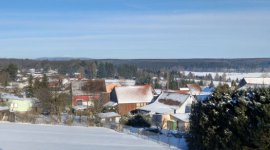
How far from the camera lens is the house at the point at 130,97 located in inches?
1689

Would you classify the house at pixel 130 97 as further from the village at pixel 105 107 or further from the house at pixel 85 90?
the house at pixel 85 90

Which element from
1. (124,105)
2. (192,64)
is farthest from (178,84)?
(192,64)

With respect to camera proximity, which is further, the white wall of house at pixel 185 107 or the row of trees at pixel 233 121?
the white wall of house at pixel 185 107

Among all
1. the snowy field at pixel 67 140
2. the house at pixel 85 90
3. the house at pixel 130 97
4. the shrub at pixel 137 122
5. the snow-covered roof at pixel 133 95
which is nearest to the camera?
the snowy field at pixel 67 140

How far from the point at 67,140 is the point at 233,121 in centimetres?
551

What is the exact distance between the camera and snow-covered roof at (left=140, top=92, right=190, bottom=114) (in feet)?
120

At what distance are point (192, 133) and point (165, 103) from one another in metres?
24.7

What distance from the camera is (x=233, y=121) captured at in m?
12.2

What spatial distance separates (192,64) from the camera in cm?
14862

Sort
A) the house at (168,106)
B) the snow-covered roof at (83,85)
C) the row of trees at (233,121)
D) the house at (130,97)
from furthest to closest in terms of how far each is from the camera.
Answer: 1. the snow-covered roof at (83,85)
2. the house at (130,97)
3. the house at (168,106)
4. the row of trees at (233,121)

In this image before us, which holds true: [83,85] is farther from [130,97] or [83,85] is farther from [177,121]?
[177,121]

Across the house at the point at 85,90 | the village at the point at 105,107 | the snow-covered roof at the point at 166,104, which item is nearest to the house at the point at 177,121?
the village at the point at 105,107

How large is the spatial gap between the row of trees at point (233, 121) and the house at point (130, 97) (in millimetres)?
28689

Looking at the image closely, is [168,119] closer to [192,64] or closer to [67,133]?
[67,133]
